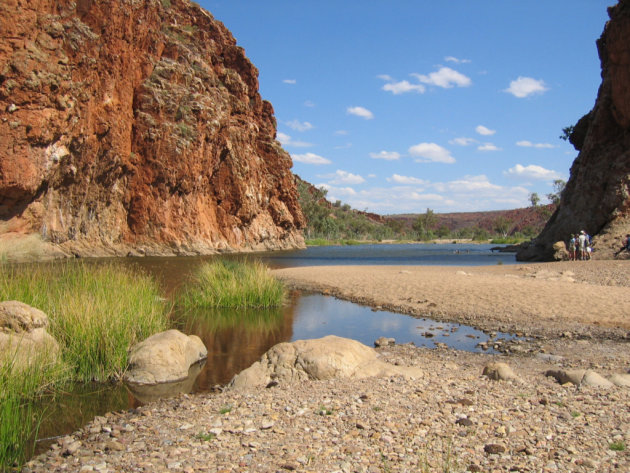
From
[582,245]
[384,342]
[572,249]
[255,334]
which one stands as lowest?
[255,334]

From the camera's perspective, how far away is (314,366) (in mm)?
7324

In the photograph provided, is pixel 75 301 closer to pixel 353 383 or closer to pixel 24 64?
pixel 353 383

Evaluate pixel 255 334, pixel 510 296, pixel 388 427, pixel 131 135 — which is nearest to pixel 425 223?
pixel 131 135

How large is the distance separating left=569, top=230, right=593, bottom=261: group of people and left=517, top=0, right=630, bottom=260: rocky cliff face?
602mm

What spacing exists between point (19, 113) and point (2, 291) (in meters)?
27.7

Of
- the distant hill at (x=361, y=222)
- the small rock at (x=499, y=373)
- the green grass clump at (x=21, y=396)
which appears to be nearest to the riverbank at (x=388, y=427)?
Answer: the small rock at (x=499, y=373)

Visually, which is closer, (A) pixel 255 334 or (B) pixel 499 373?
(B) pixel 499 373

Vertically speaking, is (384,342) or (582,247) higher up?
(582,247)

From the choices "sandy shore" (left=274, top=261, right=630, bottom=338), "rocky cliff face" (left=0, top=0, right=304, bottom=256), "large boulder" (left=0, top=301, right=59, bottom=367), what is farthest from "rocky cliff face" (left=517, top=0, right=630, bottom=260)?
"rocky cliff face" (left=0, top=0, right=304, bottom=256)

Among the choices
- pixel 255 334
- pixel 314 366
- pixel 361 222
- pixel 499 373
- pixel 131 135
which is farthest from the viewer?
pixel 361 222

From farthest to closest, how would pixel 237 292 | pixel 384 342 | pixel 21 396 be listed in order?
pixel 237 292 → pixel 384 342 → pixel 21 396

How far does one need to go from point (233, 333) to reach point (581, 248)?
2375 centimetres

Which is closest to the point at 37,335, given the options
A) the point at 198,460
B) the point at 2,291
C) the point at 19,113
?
the point at 2,291

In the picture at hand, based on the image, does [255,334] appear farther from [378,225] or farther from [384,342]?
[378,225]
